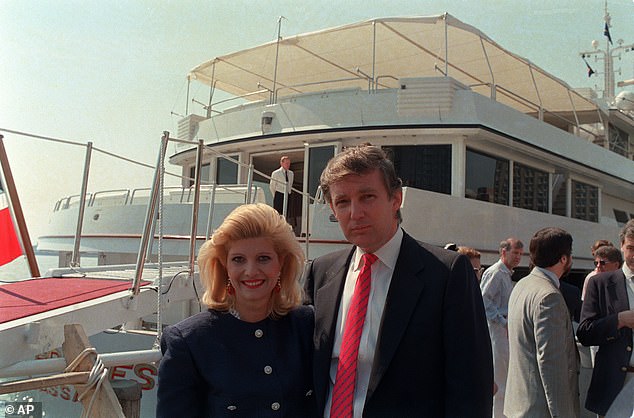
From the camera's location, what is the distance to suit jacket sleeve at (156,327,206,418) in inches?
66.9

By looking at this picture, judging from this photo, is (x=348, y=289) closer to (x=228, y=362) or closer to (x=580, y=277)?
(x=228, y=362)

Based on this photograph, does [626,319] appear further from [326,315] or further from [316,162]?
[316,162]

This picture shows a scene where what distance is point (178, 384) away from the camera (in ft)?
5.64

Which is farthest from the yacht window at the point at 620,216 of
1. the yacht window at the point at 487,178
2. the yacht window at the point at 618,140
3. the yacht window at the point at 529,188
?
the yacht window at the point at 487,178

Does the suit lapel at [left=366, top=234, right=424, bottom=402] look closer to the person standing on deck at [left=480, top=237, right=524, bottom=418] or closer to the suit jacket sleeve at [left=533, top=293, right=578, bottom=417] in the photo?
the suit jacket sleeve at [left=533, top=293, right=578, bottom=417]

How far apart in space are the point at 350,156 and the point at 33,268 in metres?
3.93

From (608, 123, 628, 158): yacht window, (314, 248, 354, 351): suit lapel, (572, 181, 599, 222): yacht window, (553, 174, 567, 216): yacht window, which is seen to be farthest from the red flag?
(608, 123, 628, 158): yacht window

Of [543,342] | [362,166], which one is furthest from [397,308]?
[543,342]

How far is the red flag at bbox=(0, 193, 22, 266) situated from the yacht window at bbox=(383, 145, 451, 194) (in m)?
6.07

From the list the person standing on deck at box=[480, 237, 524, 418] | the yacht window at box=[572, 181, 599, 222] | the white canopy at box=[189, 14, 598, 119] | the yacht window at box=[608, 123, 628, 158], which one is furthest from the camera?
the yacht window at box=[608, 123, 628, 158]

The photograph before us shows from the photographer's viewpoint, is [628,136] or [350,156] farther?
[628,136]

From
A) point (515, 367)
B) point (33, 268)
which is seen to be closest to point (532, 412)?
point (515, 367)

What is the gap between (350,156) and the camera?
6.02 feet

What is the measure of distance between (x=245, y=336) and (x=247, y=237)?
12.7 inches
